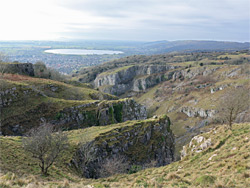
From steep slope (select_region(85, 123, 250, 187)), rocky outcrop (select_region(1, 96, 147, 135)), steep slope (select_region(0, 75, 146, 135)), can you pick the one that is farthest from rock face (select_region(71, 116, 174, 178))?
steep slope (select_region(0, 75, 146, 135))

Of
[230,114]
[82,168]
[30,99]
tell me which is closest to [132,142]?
[82,168]

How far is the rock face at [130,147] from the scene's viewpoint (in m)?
30.9

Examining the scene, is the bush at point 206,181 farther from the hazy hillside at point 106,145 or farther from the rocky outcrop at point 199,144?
the rocky outcrop at point 199,144

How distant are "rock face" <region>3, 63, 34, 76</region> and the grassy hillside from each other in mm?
53768

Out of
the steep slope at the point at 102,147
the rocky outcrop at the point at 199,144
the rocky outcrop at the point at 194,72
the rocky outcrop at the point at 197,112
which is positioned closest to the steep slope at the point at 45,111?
the steep slope at the point at 102,147

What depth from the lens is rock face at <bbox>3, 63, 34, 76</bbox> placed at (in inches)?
2827

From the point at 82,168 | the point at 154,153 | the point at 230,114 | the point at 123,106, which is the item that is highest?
the point at 230,114

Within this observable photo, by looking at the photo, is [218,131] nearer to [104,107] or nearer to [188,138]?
[104,107]

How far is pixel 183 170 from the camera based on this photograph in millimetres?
20359

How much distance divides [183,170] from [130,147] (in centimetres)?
1928

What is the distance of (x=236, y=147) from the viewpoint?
2042cm

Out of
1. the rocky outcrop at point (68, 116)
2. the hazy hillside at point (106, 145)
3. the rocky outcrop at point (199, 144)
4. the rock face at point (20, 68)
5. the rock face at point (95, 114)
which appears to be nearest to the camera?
the hazy hillside at point (106, 145)

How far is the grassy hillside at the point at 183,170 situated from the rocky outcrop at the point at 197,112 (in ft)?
300

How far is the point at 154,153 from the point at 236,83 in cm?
10941
